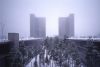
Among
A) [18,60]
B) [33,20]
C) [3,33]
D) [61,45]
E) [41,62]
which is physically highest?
[33,20]

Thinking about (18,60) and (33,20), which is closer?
(18,60)

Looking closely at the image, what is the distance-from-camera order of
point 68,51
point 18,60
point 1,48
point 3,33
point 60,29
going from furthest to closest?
point 60,29
point 68,51
point 3,33
point 18,60
point 1,48

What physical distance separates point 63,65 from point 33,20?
572 inches

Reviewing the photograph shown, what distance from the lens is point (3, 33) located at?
1074cm

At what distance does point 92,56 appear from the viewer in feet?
30.9

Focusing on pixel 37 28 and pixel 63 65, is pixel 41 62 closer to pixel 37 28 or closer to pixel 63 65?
pixel 63 65

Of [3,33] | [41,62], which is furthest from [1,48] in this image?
[41,62]

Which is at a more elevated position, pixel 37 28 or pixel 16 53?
pixel 37 28

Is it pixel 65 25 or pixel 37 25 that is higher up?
pixel 37 25

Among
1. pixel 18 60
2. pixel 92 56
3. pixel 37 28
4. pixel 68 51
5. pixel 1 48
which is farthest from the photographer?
pixel 37 28

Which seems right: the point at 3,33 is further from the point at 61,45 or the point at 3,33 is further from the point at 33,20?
the point at 33,20

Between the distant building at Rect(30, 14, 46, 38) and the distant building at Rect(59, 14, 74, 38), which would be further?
the distant building at Rect(30, 14, 46, 38)

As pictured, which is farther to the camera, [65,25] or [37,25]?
[37,25]

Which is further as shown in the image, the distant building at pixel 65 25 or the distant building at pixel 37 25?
the distant building at pixel 37 25
